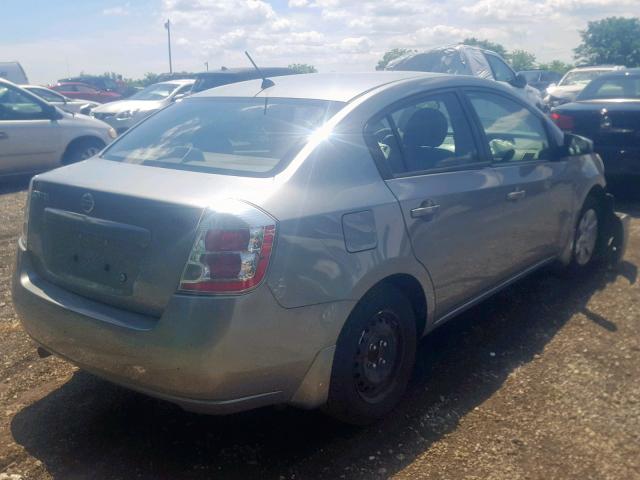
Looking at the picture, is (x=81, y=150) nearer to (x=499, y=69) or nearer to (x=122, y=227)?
(x=122, y=227)

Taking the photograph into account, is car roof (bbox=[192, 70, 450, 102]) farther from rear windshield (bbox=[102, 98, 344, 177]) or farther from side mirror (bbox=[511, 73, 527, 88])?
side mirror (bbox=[511, 73, 527, 88])

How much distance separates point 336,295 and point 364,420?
2.38 feet

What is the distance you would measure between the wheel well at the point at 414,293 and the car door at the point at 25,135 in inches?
318

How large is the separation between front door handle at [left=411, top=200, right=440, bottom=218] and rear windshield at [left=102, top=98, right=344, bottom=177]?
64 cm

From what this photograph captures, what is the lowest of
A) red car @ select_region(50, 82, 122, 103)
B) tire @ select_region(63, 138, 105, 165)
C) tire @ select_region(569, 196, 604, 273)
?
red car @ select_region(50, 82, 122, 103)

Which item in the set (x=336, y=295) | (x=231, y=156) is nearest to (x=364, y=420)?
(x=336, y=295)

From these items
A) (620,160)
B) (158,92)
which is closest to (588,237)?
(620,160)

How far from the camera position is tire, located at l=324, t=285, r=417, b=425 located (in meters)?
3.10

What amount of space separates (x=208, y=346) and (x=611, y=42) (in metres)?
56.4

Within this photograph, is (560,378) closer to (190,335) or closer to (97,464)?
(190,335)

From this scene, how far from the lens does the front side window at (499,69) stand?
1416cm

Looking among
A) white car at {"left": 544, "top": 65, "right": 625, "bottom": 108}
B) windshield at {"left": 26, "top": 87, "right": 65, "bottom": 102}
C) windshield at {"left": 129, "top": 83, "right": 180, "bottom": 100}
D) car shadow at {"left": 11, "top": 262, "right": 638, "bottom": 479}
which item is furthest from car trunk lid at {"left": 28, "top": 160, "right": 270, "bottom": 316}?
white car at {"left": 544, "top": 65, "right": 625, "bottom": 108}

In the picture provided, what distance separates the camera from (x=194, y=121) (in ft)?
12.4

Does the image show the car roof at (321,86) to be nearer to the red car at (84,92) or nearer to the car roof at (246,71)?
the car roof at (246,71)
